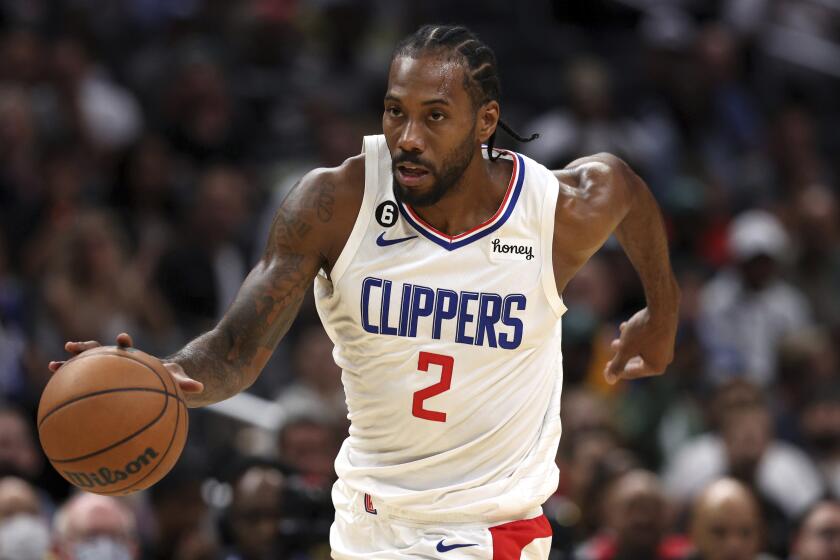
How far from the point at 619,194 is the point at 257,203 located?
6.01 meters

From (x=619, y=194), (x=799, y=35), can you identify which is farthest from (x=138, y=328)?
(x=799, y=35)

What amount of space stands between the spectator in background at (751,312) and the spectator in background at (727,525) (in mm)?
2892

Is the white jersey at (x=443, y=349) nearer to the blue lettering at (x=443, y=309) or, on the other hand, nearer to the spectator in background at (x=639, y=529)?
the blue lettering at (x=443, y=309)

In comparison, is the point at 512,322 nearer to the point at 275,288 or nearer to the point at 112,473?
the point at 275,288

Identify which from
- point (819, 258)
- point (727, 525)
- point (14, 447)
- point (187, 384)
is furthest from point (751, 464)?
point (187, 384)

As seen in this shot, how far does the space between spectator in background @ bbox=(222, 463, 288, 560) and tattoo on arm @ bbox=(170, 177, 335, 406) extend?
2711 mm

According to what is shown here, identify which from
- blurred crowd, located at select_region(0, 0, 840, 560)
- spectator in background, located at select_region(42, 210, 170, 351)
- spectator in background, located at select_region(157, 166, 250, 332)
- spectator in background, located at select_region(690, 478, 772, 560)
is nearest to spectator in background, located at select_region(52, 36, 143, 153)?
blurred crowd, located at select_region(0, 0, 840, 560)

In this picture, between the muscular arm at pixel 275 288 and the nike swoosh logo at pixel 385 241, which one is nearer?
the muscular arm at pixel 275 288

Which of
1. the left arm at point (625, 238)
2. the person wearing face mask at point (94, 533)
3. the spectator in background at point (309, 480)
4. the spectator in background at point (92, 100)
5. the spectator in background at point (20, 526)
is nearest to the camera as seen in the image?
the left arm at point (625, 238)

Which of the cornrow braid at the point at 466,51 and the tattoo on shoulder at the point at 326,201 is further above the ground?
the cornrow braid at the point at 466,51

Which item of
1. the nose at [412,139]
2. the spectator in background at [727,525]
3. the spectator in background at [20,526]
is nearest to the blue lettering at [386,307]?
the nose at [412,139]

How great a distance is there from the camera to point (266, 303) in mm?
4742

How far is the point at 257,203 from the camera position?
10914 mm

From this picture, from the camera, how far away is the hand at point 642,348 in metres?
5.56
